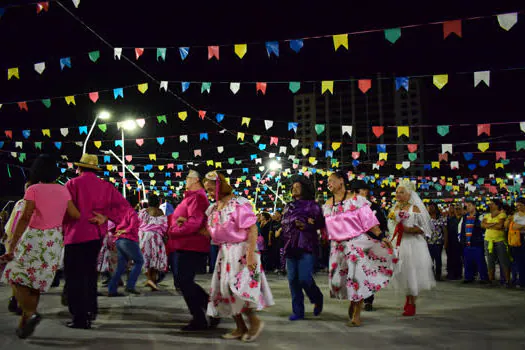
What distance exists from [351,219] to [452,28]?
4366 millimetres

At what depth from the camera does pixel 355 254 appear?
6473 mm

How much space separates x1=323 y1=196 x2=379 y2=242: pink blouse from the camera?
21.2 feet

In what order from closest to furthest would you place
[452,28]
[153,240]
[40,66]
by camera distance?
[452,28] < [153,240] < [40,66]

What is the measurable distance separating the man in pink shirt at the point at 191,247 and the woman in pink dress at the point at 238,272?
0.73 feet

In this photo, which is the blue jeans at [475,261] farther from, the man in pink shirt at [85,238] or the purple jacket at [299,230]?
the man in pink shirt at [85,238]

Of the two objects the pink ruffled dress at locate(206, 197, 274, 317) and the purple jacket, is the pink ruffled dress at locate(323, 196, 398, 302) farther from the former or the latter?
the pink ruffled dress at locate(206, 197, 274, 317)

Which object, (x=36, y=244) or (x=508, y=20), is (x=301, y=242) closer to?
(x=36, y=244)

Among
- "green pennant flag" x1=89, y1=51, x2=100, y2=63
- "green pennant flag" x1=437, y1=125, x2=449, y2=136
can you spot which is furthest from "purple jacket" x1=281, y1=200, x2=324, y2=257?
"green pennant flag" x1=437, y1=125, x2=449, y2=136

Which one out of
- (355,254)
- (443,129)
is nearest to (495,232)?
(443,129)

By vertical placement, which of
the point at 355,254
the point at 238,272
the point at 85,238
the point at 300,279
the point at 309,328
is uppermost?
the point at 85,238

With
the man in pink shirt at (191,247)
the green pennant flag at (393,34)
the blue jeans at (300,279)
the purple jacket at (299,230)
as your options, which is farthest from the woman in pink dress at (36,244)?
the green pennant flag at (393,34)

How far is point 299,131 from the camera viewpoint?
89.5 metres

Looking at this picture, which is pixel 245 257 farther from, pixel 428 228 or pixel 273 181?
pixel 273 181

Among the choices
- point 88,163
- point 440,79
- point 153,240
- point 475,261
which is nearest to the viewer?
point 88,163
